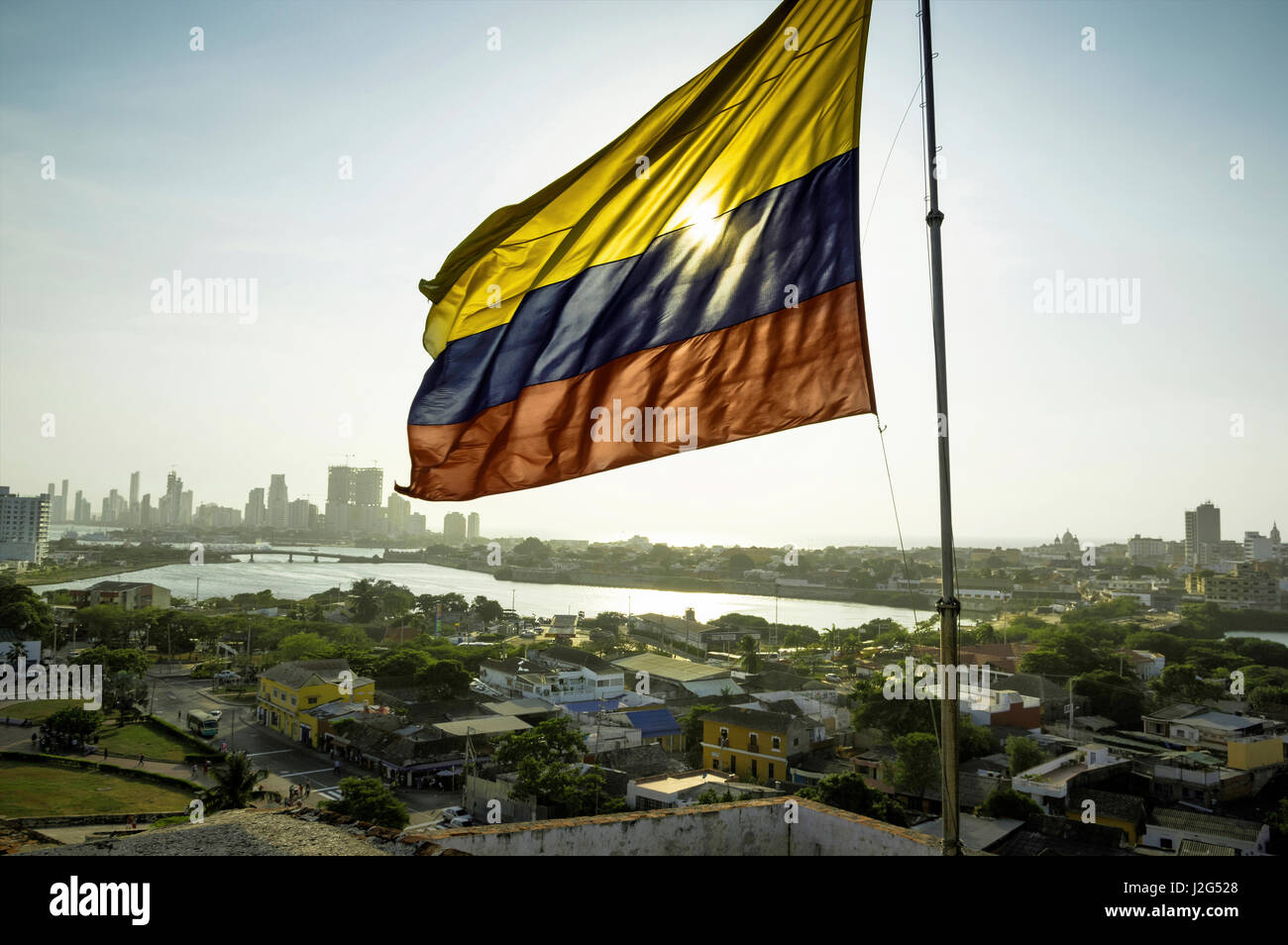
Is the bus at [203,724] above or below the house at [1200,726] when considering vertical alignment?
above

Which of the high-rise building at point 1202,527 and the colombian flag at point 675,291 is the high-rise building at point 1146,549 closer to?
the high-rise building at point 1202,527

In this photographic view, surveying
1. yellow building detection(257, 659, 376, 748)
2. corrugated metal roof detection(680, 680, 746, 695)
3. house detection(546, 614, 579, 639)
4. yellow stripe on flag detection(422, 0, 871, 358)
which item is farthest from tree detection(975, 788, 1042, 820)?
house detection(546, 614, 579, 639)

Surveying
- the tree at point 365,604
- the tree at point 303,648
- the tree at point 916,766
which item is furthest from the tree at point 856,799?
the tree at point 365,604

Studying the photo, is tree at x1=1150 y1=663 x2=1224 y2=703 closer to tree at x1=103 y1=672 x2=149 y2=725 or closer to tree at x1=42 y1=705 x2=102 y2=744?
tree at x1=42 y1=705 x2=102 y2=744

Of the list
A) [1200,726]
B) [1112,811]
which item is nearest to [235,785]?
[1112,811]

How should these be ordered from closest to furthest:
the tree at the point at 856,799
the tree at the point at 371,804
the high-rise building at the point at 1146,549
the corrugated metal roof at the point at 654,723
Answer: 1. the tree at the point at 371,804
2. the tree at the point at 856,799
3. the corrugated metal roof at the point at 654,723
4. the high-rise building at the point at 1146,549

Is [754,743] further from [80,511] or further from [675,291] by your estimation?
[80,511]
